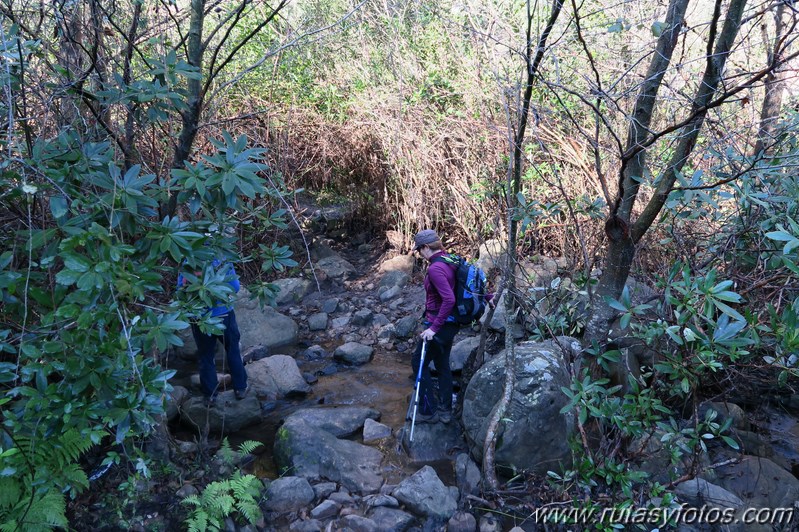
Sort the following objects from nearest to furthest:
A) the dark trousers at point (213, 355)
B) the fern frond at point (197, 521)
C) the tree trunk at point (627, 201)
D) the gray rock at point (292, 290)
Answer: the fern frond at point (197, 521) < the tree trunk at point (627, 201) < the dark trousers at point (213, 355) < the gray rock at point (292, 290)

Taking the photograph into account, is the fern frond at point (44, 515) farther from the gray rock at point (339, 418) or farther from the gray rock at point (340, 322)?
the gray rock at point (340, 322)

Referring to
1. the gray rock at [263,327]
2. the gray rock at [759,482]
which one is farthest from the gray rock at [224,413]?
the gray rock at [759,482]

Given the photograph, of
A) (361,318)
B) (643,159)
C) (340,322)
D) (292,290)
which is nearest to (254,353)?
(340,322)

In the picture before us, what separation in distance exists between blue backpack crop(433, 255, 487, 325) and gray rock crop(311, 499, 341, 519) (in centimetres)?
181

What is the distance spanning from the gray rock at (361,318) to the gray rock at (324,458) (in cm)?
297

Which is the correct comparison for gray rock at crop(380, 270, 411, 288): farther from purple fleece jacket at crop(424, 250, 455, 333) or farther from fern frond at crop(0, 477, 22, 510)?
fern frond at crop(0, 477, 22, 510)

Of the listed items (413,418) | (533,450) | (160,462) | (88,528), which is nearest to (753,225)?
(533,450)

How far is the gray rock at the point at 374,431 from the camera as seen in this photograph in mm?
5273

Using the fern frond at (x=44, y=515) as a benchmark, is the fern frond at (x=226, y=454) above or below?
below

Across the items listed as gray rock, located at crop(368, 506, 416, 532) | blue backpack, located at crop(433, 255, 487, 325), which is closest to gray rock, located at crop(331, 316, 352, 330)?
blue backpack, located at crop(433, 255, 487, 325)

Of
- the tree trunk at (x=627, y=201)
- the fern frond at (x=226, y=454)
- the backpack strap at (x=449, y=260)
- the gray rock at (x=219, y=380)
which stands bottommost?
the gray rock at (x=219, y=380)

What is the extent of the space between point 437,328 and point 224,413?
2027 mm

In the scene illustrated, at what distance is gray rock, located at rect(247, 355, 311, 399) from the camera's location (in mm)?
6168

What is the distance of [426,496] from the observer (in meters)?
4.21
